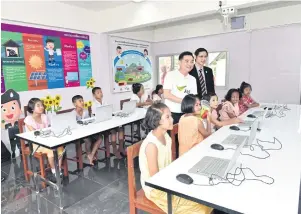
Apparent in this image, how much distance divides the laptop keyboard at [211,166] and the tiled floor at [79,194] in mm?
1019

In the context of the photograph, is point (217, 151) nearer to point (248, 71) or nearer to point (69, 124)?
point (69, 124)

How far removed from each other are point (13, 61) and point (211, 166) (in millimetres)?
3422

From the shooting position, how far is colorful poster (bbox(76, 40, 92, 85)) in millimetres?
4328

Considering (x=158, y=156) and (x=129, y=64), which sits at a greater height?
(x=129, y=64)

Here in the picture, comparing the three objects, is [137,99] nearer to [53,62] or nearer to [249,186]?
[53,62]

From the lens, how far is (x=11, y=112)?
11.5ft

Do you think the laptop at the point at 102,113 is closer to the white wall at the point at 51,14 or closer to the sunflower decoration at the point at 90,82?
the sunflower decoration at the point at 90,82

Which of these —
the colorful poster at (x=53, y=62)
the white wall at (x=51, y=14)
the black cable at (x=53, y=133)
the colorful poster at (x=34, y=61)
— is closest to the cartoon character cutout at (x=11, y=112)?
the colorful poster at (x=34, y=61)

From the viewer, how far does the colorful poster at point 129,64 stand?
5.03 metres

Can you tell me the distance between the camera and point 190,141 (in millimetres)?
1953

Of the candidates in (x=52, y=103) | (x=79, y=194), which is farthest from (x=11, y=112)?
(x=79, y=194)

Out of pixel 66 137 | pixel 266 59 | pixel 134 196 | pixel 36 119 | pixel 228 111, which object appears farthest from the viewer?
pixel 266 59

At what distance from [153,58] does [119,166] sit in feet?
12.8

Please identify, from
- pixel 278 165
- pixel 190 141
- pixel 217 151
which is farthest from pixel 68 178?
pixel 278 165
